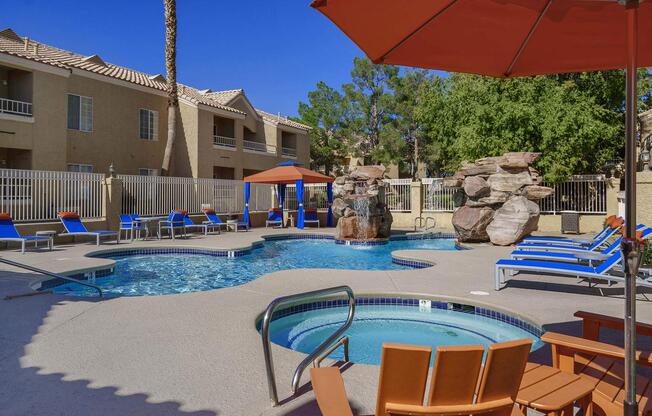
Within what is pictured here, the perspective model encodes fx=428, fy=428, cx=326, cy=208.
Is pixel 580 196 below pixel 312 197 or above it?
below

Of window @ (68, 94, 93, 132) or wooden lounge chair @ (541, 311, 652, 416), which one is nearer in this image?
wooden lounge chair @ (541, 311, 652, 416)

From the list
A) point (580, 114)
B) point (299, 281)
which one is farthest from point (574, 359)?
point (580, 114)

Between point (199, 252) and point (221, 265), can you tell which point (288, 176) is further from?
point (221, 265)

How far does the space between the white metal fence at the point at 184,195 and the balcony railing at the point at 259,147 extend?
6209mm

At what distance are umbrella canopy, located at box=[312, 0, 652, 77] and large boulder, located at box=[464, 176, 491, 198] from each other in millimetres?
10770

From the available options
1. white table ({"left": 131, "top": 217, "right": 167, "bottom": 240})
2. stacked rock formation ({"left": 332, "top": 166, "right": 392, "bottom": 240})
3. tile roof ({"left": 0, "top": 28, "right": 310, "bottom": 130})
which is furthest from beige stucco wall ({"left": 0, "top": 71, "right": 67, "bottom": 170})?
stacked rock formation ({"left": 332, "top": 166, "right": 392, "bottom": 240})

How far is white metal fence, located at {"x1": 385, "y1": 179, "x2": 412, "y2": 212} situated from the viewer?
22.6m

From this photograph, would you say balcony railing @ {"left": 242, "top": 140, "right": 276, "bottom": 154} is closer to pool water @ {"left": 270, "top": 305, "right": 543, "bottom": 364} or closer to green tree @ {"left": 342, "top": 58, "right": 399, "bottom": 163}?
green tree @ {"left": 342, "top": 58, "right": 399, "bottom": 163}

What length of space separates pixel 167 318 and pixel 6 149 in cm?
1780

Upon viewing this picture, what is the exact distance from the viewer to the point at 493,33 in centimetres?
343

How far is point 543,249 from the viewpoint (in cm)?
919

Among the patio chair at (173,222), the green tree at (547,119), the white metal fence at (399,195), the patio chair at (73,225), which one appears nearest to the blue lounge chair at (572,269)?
the patio chair at (73,225)

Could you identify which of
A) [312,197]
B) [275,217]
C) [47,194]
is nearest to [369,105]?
[312,197]

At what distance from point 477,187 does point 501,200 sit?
2.85 ft
